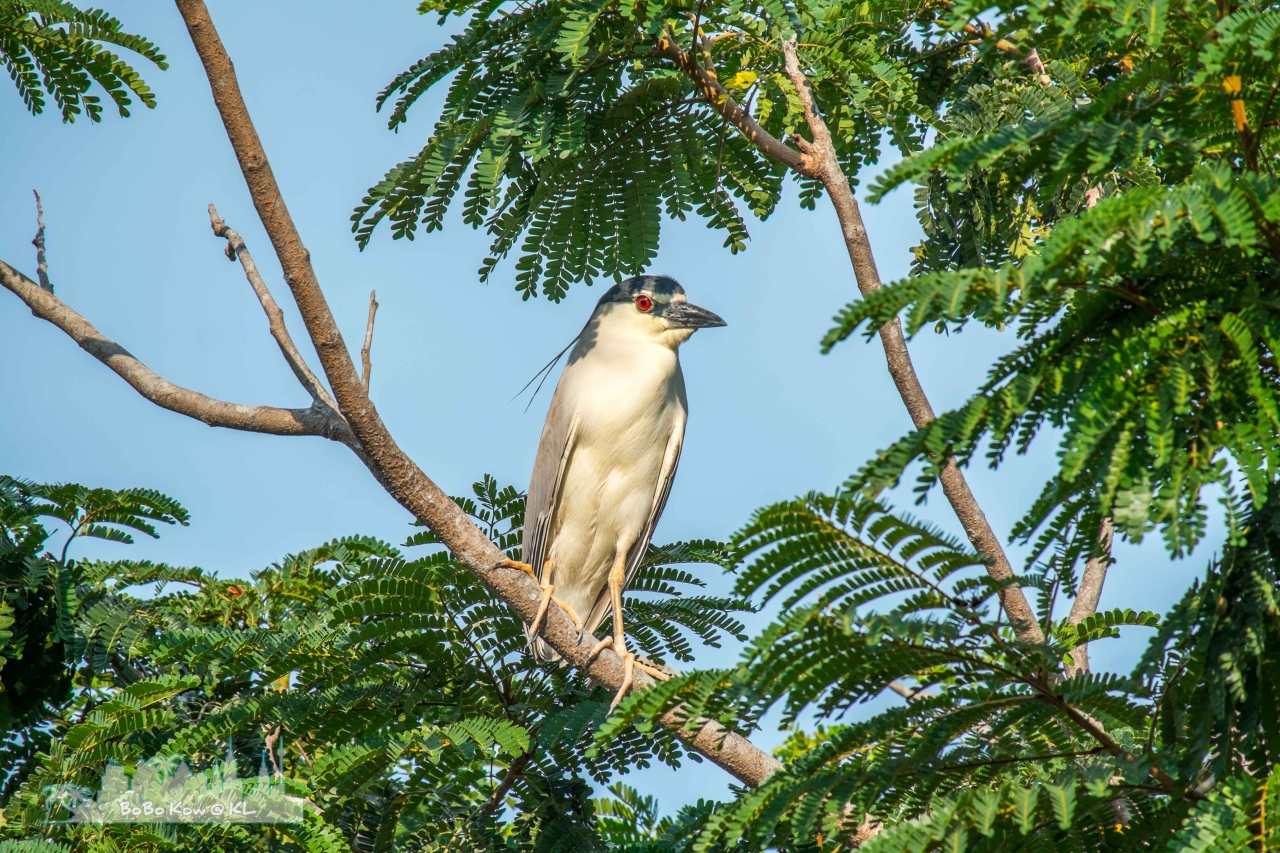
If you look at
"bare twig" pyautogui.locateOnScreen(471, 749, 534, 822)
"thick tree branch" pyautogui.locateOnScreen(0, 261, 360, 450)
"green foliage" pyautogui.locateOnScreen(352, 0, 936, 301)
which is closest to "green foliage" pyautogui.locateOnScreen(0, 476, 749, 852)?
"bare twig" pyautogui.locateOnScreen(471, 749, 534, 822)

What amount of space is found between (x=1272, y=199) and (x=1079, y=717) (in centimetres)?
101

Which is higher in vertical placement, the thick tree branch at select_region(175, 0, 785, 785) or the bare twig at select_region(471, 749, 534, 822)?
the thick tree branch at select_region(175, 0, 785, 785)

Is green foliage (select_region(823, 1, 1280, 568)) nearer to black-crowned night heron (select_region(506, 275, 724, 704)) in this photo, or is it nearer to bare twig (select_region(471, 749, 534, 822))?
bare twig (select_region(471, 749, 534, 822))

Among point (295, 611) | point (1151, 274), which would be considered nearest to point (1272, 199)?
point (1151, 274)

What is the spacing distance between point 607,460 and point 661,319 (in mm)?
796

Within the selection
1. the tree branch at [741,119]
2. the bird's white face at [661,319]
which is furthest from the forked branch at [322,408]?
the bird's white face at [661,319]

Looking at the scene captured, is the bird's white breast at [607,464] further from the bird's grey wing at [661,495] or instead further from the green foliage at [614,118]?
the green foliage at [614,118]

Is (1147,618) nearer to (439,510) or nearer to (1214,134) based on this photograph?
(1214,134)

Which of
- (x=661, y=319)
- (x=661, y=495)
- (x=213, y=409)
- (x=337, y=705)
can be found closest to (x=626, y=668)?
(x=337, y=705)

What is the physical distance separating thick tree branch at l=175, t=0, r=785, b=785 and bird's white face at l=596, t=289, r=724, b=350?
86.8 inches

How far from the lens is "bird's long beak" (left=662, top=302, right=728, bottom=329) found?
530 cm

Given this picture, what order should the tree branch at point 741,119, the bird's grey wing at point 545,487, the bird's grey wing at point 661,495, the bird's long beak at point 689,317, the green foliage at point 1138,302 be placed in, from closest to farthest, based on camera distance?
the green foliage at point 1138,302
the tree branch at point 741,119
the bird's grey wing at point 545,487
the bird's grey wing at point 661,495
the bird's long beak at point 689,317

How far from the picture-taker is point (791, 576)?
190 cm

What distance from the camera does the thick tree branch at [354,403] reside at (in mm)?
2904
